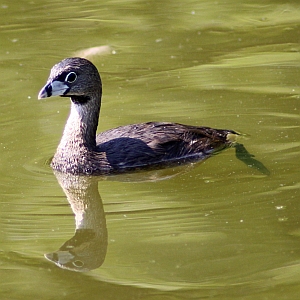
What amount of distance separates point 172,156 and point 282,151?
109cm

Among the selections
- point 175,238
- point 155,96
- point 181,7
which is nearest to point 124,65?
point 155,96

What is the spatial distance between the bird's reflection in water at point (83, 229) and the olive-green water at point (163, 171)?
2 cm

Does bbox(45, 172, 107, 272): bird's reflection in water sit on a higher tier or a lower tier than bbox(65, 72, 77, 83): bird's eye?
lower

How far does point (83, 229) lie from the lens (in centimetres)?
697

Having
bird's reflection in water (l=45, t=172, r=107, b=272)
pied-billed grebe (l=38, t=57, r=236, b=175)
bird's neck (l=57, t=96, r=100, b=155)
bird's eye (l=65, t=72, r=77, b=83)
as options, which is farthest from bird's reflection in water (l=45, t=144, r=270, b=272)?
Result: bird's eye (l=65, t=72, r=77, b=83)

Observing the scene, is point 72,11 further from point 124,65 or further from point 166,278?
point 166,278

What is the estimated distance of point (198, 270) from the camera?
609 centimetres

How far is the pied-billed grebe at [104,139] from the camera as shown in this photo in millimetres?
8164

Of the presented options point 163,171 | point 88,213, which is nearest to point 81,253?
point 88,213

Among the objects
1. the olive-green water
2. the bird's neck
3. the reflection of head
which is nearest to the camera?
the olive-green water

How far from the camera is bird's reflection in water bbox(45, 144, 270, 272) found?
6.41 metres

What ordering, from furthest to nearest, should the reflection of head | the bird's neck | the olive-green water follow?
the bird's neck → the reflection of head → the olive-green water

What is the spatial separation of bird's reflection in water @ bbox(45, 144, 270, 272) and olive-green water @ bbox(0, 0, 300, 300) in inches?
0.7

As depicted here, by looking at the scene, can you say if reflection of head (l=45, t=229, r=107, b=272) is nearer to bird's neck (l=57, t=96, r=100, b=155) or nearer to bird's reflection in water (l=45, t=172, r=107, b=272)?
bird's reflection in water (l=45, t=172, r=107, b=272)
